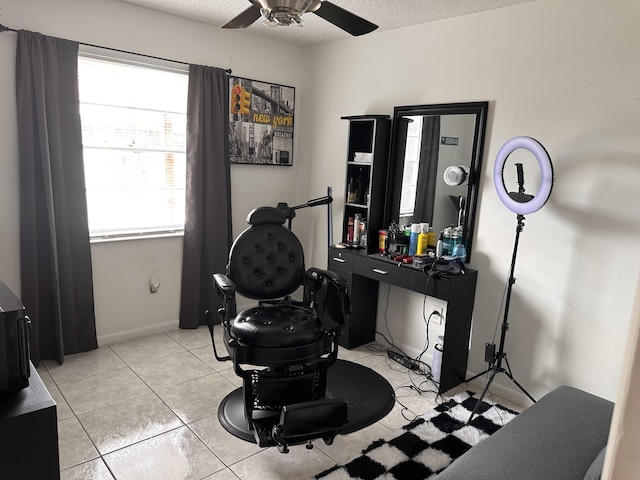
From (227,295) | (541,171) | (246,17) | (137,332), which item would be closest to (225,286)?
(227,295)

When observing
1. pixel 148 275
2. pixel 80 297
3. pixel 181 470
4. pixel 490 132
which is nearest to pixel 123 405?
pixel 181 470

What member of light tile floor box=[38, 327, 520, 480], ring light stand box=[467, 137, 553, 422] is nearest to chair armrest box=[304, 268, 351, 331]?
light tile floor box=[38, 327, 520, 480]

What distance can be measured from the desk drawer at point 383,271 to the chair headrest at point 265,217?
0.78 metres

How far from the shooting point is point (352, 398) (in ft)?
8.83

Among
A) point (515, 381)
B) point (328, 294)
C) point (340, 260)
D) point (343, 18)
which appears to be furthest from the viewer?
point (340, 260)

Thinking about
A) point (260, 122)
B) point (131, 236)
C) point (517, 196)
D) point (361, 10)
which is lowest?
point (131, 236)

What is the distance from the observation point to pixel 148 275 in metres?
3.41

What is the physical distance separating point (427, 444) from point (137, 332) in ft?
7.43

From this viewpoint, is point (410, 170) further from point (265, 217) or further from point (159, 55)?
point (159, 55)

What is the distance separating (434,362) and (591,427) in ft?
3.96

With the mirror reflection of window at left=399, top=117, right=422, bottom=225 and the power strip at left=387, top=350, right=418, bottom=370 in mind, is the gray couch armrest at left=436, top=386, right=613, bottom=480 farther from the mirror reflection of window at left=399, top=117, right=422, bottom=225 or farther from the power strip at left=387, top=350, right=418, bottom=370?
the mirror reflection of window at left=399, top=117, right=422, bottom=225

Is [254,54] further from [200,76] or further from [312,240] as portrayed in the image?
[312,240]

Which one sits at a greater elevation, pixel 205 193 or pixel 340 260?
pixel 205 193

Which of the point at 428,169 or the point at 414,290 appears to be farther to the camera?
the point at 428,169
